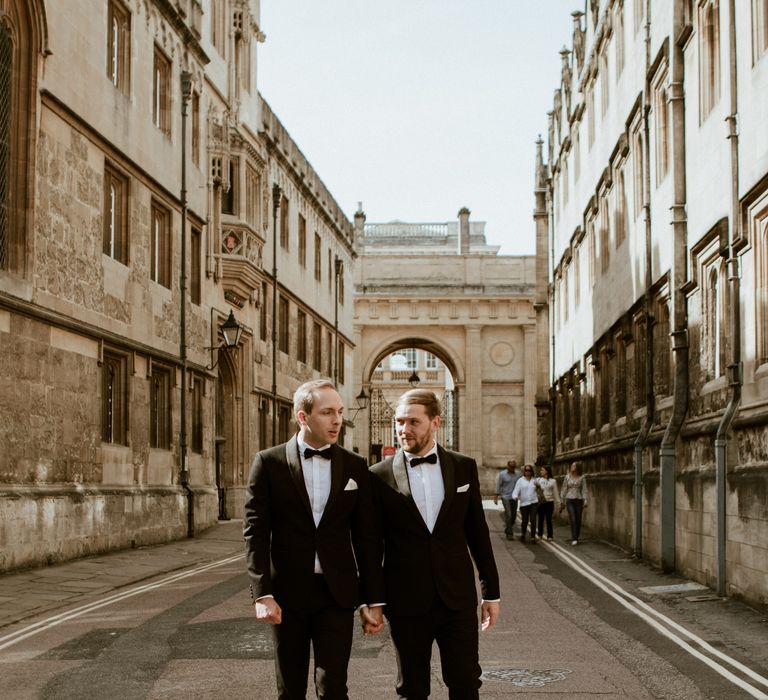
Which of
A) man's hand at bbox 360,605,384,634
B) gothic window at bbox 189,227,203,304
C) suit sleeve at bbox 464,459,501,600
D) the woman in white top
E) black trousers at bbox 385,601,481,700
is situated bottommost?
the woman in white top

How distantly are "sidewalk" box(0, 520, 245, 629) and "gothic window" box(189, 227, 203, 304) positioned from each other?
19.6 feet

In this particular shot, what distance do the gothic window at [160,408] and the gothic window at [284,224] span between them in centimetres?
1354

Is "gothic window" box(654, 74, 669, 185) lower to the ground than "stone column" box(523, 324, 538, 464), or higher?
higher

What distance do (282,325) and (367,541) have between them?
33.7 m

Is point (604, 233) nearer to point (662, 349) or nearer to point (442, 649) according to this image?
point (662, 349)

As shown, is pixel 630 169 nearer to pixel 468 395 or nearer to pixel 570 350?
pixel 570 350

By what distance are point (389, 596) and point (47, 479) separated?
45.7ft

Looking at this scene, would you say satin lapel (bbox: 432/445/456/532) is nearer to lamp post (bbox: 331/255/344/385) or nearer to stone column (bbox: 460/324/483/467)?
lamp post (bbox: 331/255/344/385)

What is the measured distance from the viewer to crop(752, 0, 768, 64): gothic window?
45.2ft

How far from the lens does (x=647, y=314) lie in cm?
2181

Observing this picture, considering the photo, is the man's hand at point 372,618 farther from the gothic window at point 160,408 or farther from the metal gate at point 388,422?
the metal gate at point 388,422

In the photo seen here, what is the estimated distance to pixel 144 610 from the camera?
1268cm

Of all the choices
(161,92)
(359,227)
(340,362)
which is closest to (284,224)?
(340,362)

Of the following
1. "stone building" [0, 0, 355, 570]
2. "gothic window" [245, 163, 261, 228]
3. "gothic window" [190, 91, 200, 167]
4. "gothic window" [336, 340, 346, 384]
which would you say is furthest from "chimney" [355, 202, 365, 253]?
"gothic window" [190, 91, 200, 167]
